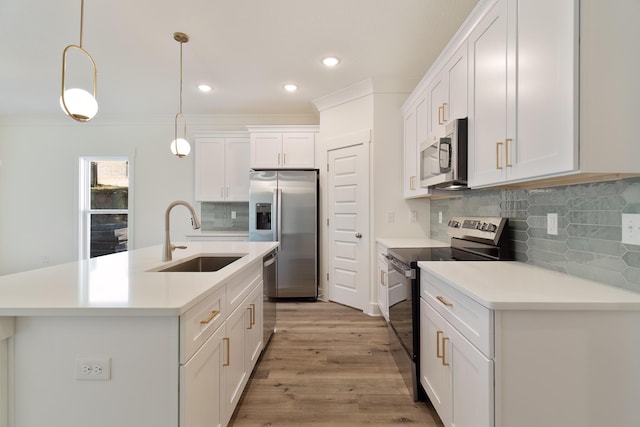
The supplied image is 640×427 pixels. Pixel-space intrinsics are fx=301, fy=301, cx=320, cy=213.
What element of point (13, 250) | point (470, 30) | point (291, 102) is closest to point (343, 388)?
point (470, 30)

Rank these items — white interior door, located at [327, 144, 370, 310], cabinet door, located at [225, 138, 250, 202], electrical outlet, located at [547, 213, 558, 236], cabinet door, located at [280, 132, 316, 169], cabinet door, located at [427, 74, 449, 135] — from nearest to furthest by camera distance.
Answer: electrical outlet, located at [547, 213, 558, 236], cabinet door, located at [427, 74, 449, 135], white interior door, located at [327, 144, 370, 310], cabinet door, located at [280, 132, 316, 169], cabinet door, located at [225, 138, 250, 202]

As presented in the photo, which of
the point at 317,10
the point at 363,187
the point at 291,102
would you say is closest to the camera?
the point at 317,10

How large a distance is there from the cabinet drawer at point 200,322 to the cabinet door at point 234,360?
0.15 metres

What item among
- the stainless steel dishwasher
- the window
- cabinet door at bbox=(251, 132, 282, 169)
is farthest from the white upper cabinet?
the window

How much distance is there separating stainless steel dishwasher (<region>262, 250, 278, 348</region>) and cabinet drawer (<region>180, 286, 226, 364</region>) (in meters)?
0.97

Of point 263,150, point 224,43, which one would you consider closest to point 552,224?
point 224,43

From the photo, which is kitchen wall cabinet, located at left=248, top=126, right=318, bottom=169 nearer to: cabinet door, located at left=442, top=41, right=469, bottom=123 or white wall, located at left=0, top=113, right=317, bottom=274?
white wall, located at left=0, top=113, right=317, bottom=274

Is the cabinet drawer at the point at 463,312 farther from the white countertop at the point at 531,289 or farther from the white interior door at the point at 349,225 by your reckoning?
the white interior door at the point at 349,225

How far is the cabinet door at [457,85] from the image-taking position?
1.89 m

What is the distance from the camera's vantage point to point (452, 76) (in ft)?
6.82

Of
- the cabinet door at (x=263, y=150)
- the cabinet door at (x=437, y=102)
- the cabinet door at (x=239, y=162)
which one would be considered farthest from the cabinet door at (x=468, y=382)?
the cabinet door at (x=239, y=162)

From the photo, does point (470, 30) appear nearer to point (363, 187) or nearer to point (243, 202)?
point (363, 187)

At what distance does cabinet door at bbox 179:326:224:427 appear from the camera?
41.2 inches

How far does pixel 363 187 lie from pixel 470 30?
1.96 m
